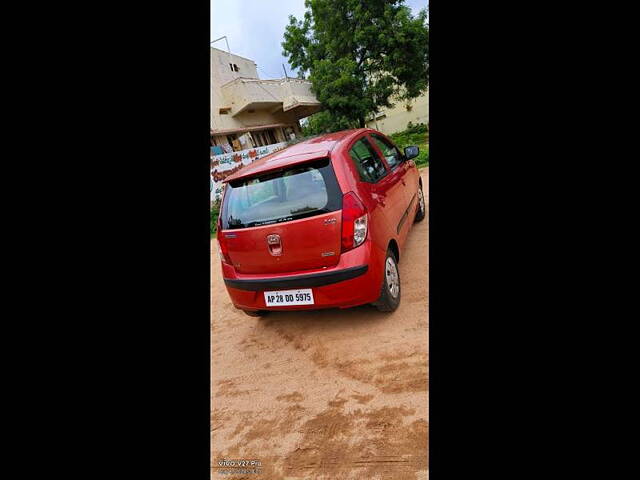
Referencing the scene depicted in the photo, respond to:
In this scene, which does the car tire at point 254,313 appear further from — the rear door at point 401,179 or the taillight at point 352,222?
the rear door at point 401,179

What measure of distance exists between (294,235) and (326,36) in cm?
1556

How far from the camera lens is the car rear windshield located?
108 inches

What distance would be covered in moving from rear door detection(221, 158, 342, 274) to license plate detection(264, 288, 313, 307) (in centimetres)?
18

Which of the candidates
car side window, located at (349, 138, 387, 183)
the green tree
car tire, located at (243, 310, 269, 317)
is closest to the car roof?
car side window, located at (349, 138, 387, 183)

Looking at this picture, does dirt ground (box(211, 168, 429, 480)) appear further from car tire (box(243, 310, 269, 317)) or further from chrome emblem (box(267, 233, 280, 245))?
chrome emblem (box(267, 233, 280, 245))

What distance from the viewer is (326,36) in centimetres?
1539

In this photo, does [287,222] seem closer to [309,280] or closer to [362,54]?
[309,280]

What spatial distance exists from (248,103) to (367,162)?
1271cm

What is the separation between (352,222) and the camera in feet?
8.82

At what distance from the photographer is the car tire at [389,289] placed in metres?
2.95

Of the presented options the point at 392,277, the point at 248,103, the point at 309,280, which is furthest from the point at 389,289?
the point at 248,103
